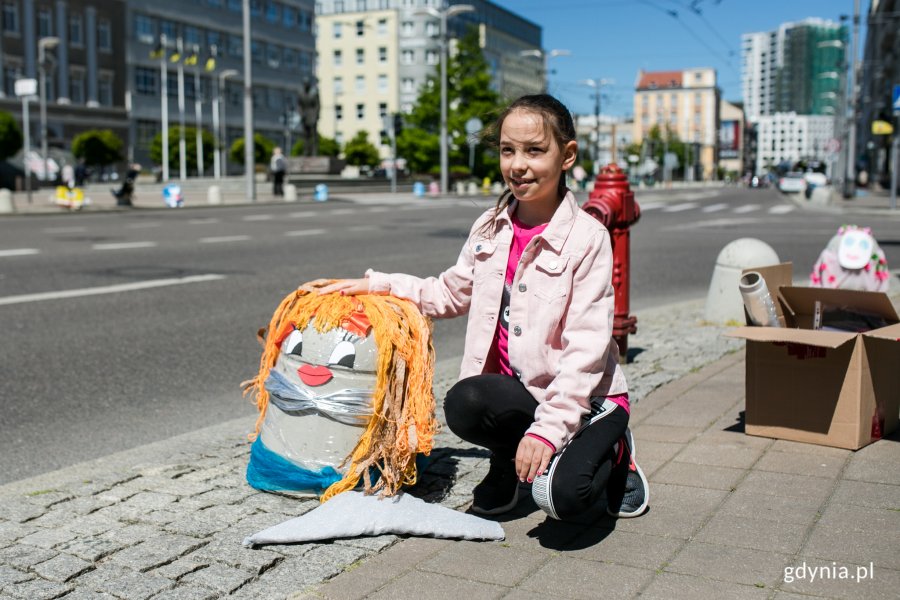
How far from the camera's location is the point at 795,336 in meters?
4.05

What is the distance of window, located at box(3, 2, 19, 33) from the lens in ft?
202

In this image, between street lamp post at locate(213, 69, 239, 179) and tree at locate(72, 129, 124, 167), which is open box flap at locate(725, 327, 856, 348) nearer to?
tree at locate(72, 129, 124, 167)

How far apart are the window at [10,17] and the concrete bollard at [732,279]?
62.8 m

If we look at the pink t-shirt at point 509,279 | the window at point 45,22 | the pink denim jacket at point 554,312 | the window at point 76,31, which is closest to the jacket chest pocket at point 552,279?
the pink denim jacket at point 554,312

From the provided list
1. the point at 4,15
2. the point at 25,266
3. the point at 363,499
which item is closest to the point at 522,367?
the point at 363,499

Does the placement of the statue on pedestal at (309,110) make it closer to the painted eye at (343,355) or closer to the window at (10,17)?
the window at (10,17)

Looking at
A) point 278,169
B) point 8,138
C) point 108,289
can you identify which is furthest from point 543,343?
point 8,138

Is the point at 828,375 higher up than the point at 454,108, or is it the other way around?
the point at 454,108

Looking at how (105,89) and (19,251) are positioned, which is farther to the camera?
(105,89)

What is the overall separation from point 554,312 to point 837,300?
1.99 m

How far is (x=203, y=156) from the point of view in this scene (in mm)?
70312

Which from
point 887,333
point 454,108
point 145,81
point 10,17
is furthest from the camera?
point 145,81

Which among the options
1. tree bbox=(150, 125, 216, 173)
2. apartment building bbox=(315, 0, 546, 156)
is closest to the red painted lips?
tree bbox=(150, 125, 216, 173)

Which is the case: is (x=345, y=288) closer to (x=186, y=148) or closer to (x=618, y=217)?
(x=618, y=217)
